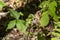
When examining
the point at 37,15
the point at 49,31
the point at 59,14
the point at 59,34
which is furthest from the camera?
the point at 37,15

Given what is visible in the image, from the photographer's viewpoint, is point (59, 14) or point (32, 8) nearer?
point (59, 14)

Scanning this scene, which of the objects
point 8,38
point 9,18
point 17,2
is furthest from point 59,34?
point 17,2

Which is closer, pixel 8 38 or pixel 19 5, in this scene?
pixel 8 38

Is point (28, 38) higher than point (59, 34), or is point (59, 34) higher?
point (59, 34)

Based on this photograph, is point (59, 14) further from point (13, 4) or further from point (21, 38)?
point (13, 4)

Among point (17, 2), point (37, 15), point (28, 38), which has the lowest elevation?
point (28, 38)

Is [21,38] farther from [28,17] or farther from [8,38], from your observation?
[28,17]

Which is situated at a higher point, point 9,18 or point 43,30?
point 9,18

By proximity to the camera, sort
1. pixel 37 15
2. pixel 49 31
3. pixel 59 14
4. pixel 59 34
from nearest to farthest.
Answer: pixel 59 34 < pixel 59 14 < pixel 49 31 < pixel 37 15

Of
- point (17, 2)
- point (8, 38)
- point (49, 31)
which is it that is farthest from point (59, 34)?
point (17, 2)
